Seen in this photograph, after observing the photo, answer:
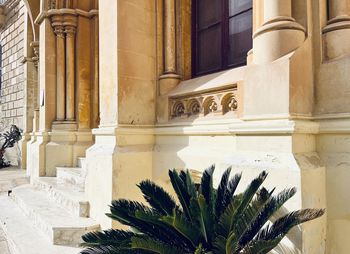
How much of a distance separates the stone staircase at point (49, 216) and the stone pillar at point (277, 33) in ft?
9.53

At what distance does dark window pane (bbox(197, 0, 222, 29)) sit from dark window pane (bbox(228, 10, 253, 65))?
11.5 inches

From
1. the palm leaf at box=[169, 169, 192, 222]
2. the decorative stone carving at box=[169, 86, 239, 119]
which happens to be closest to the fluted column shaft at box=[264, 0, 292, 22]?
A: the decorative stone carving at box=[169, 86, 239, 119]

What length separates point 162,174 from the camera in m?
4.05

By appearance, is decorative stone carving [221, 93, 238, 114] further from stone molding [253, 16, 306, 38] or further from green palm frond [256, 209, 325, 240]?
green palm frond [256, 209, 325, 240]

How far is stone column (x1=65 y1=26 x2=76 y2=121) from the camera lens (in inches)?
264

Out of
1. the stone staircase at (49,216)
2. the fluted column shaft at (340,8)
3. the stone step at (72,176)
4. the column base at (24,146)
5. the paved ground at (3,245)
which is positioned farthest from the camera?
the column base at (24,146)

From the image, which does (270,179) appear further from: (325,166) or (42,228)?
(42,228)

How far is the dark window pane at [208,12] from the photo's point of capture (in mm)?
4168

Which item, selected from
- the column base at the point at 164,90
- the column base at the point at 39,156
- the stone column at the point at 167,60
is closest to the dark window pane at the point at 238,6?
the stone column at the point at 167,60

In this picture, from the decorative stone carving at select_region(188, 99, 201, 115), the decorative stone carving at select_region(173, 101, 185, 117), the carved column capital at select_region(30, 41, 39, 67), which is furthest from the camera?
the carved column capital at select_region(30, 41, 39, 67)

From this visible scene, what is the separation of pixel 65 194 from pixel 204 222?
330cm

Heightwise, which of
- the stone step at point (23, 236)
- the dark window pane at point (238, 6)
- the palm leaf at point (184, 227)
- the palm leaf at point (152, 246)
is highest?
the dark window pane at point (238, 6)

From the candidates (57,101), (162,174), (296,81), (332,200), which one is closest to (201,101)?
(162,174)

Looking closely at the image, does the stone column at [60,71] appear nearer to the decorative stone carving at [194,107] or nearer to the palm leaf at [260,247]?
the decorative stone carving at [194,107]
